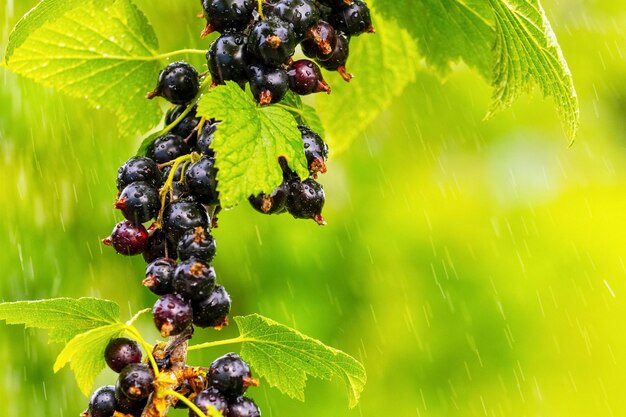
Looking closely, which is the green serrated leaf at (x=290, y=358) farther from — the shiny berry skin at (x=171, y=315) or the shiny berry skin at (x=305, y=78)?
the shiny berry skin at (x=305, y=78)

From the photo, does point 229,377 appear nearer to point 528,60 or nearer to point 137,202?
point 137,202

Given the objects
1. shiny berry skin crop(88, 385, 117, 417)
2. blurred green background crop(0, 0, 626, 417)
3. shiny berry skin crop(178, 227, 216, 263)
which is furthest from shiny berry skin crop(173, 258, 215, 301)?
blurred green background crop(0, 0, 626, 417)

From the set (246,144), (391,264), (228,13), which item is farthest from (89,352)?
(391,264)

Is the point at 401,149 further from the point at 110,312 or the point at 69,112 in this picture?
the point at 110,312

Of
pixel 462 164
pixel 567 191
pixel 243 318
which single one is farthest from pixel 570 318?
pixel 243 318

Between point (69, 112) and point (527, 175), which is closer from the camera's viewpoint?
point (69, 112)

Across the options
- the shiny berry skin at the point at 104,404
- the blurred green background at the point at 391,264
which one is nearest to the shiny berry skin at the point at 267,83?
the shiny berry skin at the point at 104,404
